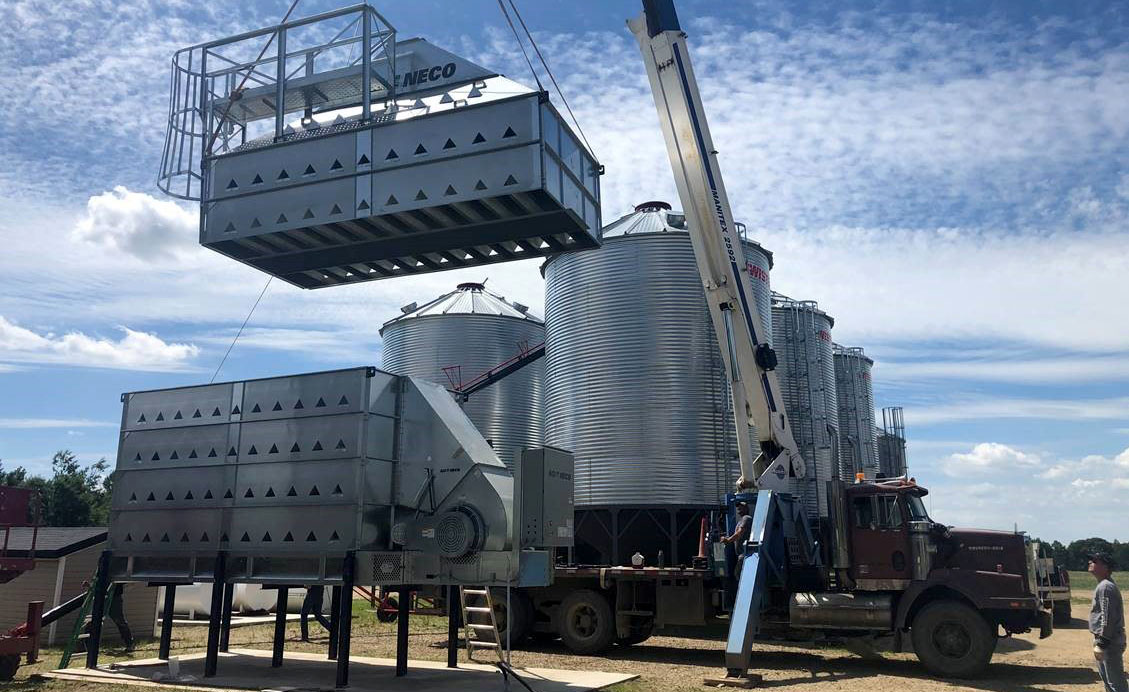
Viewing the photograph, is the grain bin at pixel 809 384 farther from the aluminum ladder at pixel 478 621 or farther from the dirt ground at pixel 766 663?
the aluminum ladder at pixel 478 621

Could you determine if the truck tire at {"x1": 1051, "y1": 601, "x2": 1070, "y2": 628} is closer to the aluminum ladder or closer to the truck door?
the truck door

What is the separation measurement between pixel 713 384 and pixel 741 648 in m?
8.71

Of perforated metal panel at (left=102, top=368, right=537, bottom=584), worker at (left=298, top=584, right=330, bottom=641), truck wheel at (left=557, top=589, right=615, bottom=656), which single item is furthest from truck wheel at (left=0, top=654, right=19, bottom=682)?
truck wheel at (left=557, top=589, right=615, bottom=656)

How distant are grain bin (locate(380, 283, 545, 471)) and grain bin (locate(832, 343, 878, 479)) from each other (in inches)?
476

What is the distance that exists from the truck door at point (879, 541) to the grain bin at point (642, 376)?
5.12 metres

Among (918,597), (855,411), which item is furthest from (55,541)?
(855,411)

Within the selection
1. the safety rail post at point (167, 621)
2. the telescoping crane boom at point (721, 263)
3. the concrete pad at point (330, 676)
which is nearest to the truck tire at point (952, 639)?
the telescoping crane boom at point (721, 263)

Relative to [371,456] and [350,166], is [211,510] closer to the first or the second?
A: [371,456]

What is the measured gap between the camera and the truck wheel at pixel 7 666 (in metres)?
13.7

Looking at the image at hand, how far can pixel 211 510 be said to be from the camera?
1374 centimetres

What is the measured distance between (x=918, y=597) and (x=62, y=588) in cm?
1829

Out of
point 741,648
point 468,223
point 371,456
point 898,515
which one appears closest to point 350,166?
point 468,223

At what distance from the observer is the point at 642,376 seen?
2167cm

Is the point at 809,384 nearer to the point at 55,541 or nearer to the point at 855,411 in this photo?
the point at 855,411
